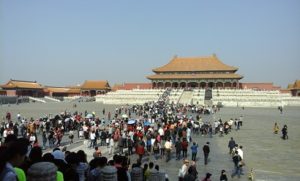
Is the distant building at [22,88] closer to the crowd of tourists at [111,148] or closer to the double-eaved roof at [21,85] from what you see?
the double-eaved roof at [21,85]

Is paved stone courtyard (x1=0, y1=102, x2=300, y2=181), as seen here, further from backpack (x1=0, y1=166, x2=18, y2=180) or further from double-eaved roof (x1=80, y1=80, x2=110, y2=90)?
double-eaved roof (x1=80, y1=80, x2=110, y2=90)

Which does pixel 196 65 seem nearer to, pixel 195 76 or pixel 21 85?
pixel 195 76

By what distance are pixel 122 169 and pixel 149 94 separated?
5756cm

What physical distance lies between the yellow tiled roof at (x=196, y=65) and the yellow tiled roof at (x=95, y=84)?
16.3m

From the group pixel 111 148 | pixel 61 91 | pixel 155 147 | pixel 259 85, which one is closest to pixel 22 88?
pixel 61 91

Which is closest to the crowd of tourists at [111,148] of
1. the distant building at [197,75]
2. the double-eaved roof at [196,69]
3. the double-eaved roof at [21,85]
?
the distant building at [197,75]

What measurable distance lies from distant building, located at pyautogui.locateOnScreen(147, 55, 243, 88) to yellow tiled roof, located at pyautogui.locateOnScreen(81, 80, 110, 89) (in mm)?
16220

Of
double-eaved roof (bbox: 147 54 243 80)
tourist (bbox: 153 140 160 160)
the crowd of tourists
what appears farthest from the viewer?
double-eaved roof (bbox: 147 54 243 80)

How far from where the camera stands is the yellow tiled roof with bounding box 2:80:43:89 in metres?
77.3

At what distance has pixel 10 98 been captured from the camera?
2409 inches

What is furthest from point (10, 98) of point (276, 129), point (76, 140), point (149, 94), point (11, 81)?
point (276, 129)

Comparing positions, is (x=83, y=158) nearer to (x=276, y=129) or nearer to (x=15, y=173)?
(x=15, y=173)

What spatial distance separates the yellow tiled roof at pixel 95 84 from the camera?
92812 mm

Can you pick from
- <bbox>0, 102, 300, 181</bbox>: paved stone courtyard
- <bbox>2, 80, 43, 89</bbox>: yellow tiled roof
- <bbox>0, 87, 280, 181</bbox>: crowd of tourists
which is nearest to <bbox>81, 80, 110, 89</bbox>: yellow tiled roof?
<bbox>2, 80, 43, 89</bbox>: yellow tiled roof
